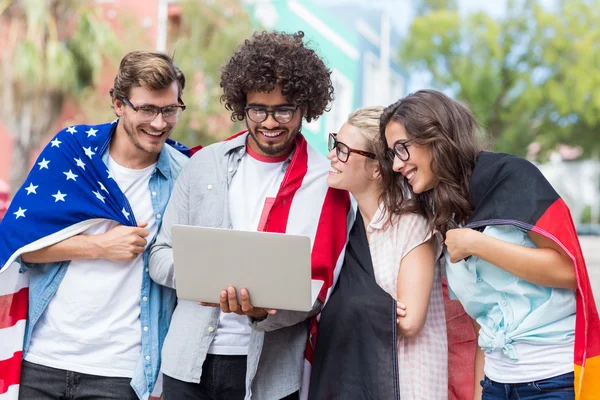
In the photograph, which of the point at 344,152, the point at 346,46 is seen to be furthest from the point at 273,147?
the point at 346,46

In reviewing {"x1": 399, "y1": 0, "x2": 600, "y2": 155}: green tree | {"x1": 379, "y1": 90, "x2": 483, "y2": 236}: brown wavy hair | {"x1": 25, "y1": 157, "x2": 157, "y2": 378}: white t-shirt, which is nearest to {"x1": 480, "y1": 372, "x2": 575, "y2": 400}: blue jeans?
{"x1": 379, "y1": 90, "x2": 483, "y2": 236}: brown wavy hair

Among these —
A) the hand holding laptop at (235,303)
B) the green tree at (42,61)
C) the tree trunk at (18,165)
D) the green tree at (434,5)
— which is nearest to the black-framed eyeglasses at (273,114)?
the hand holding laptop at (235,303)

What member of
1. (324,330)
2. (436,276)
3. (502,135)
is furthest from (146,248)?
(502,135)

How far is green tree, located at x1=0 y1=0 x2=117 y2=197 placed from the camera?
13812 mm

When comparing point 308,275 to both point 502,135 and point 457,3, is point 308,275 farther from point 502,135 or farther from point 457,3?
point 457,3

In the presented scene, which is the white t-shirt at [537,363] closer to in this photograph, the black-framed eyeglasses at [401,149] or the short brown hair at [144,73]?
the black-framed eyeglasses at [401,149]

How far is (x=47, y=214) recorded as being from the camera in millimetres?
3215

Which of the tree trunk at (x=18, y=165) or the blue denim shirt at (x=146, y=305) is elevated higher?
the tree trunk at (x=18, y=165)

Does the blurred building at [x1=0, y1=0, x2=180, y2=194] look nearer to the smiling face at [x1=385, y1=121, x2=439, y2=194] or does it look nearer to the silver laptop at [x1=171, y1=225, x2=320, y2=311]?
the smiling face at [x1=385, y1=121, x2=439, y2=194]

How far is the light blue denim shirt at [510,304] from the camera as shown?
2547 mm

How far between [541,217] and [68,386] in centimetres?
206

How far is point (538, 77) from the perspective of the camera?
21.8 m

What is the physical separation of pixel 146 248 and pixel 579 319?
1805 millimetres

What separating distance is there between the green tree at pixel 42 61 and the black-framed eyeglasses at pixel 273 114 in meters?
11.7
